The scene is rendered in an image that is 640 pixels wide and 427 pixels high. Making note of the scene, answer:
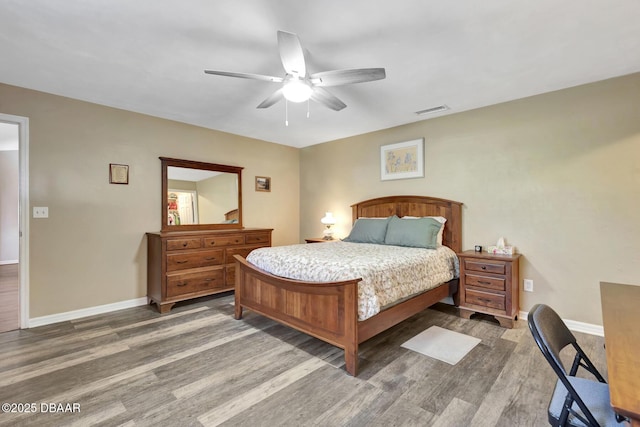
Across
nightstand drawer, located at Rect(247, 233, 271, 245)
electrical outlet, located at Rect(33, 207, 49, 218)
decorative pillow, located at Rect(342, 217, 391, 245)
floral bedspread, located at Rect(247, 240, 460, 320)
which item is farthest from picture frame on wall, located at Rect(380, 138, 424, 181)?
electrical outlet, located at Rect(33, 207, 49, 218)

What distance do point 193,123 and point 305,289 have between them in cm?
307

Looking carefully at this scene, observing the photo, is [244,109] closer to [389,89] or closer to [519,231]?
[389,89]

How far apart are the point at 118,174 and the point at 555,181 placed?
498cm

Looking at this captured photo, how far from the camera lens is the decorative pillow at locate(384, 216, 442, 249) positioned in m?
3.50

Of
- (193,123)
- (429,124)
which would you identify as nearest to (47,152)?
(193,123)

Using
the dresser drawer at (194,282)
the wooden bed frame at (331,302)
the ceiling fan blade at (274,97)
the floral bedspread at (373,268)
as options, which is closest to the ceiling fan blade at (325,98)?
the ceiling fan blade at (274,97)

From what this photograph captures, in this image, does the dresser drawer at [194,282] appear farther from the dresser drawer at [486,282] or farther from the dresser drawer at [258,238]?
the dresser drawer at [486,282]

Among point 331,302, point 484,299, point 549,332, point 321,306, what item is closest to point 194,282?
point 321,306

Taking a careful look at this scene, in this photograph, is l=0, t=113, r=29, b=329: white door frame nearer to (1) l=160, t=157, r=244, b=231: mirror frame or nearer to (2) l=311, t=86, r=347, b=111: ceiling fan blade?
(1) l=160, t=157, r=244, b=231: mirror frame

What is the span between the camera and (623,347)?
99cm

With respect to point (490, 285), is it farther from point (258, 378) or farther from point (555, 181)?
point (258, 378)

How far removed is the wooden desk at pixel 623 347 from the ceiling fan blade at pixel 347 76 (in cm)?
184

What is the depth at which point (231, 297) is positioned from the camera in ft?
13.8

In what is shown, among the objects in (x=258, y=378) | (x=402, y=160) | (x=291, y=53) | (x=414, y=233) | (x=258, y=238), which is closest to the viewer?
(x=291, y=53)
